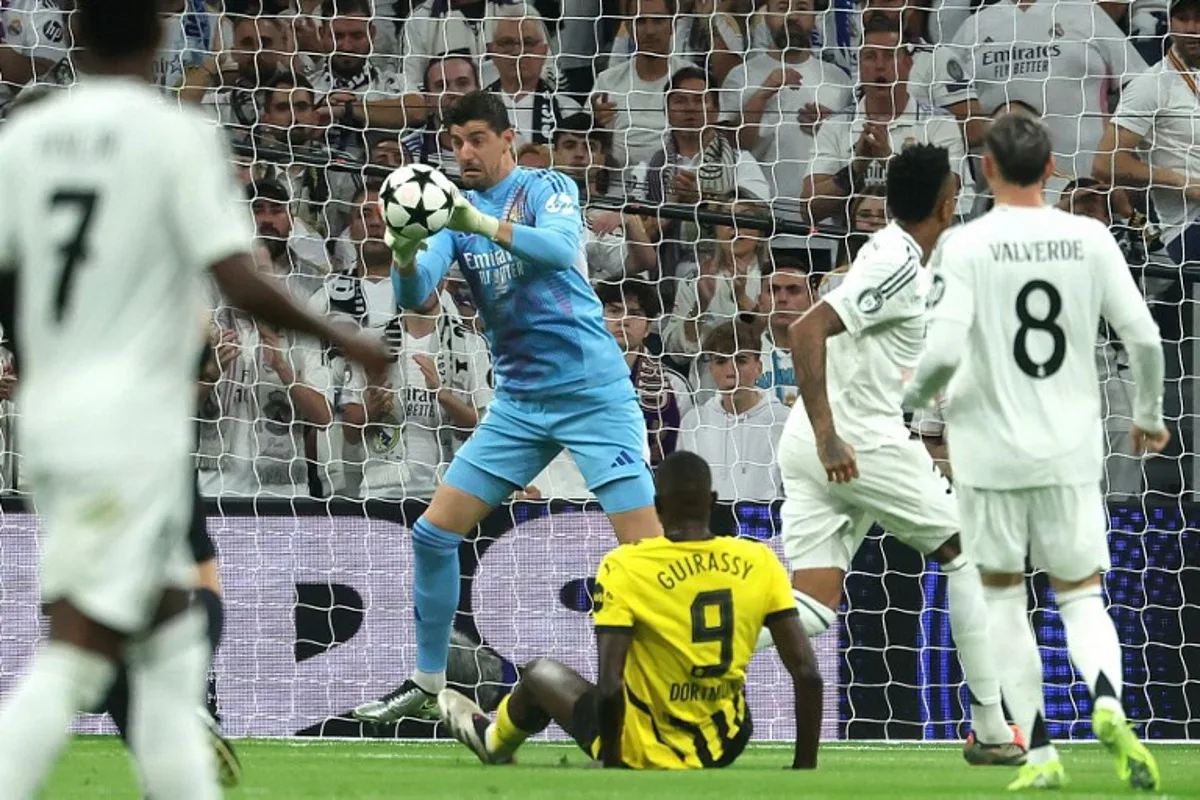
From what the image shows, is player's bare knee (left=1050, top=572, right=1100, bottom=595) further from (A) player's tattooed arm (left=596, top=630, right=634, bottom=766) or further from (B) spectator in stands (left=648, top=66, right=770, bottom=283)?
(B) spectator in stands (left=648, top=66, right=770, bottom=283)

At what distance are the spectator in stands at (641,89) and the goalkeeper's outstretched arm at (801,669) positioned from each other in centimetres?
528

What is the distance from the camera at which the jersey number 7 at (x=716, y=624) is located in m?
6.25

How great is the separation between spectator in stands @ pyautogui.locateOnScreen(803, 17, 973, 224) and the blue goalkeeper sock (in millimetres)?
3644

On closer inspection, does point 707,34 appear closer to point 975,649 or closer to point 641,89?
point 641,89

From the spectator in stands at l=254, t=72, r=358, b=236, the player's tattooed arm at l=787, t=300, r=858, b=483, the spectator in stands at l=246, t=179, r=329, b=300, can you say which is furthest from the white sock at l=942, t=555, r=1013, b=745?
the spectator in stands at l=254, t=72, r=358, b=236

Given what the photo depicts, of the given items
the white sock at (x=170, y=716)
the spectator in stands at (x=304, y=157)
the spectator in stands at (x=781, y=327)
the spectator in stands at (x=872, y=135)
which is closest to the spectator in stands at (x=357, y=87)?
the spectator in stands at (x=304, y=157)

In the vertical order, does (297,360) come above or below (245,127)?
below

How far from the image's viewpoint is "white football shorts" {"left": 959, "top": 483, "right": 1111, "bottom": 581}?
586 cm

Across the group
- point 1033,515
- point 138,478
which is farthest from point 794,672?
point 138,478

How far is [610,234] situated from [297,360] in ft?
5.50

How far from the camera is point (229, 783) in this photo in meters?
5.95

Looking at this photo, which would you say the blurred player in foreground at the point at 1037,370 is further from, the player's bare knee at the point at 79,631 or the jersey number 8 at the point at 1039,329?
the player's bare knee at the point at 79,631

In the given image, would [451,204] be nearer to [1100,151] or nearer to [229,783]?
[229,783]

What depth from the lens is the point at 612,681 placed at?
6.10 m
